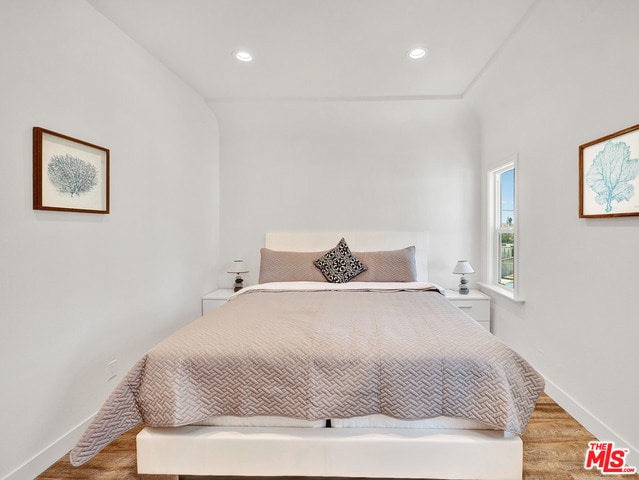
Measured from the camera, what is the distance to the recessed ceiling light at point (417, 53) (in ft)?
8.57

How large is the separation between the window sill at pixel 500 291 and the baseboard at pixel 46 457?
10.5 feet

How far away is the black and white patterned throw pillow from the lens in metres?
3.33

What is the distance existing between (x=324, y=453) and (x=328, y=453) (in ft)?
0.06

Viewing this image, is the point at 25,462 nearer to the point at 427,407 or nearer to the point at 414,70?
the point at 427,407

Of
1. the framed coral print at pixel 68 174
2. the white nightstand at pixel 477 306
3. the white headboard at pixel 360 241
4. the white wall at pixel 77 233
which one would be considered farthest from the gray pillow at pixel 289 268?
the framed coral print at pixel 68 174

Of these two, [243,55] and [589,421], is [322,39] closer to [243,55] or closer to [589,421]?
[243,55]

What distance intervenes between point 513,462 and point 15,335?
2325 millimetres

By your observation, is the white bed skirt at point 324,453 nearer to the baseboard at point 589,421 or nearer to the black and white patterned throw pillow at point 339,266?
the baseboard at point 589,421

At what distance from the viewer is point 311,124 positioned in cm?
388

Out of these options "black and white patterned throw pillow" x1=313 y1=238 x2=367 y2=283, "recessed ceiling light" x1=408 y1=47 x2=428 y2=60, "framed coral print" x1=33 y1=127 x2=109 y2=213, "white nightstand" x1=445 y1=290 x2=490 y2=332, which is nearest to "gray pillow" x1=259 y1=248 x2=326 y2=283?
"black and white patterned throw pillow" x1=313 y1=238 x2=367 y2=283

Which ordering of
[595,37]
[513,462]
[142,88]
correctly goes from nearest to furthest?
[513,462], [595,37], [142,88]

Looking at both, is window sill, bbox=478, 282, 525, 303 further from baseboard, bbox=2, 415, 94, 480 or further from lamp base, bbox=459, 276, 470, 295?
baseboard, bbox=2, 415, 94, 480

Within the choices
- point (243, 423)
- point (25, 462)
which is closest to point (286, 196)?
point (243, 423)

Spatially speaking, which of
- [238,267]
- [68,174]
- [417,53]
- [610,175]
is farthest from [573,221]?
[68,174]
